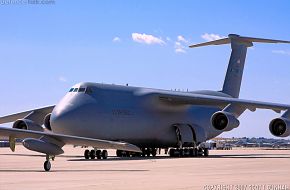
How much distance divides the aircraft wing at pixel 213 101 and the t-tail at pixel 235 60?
18.7 feet

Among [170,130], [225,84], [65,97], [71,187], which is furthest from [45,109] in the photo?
[71,187]

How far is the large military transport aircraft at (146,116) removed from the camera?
2911cm

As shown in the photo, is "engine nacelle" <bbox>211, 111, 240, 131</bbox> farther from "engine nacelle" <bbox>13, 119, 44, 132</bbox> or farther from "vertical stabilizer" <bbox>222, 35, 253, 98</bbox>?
"engine nacelle" <bbox>13, 119, 44, 132</bbox>

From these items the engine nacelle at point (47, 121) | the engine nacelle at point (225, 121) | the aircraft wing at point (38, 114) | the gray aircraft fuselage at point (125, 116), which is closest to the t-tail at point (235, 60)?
the gray aircraft fuselage at point (125, 116)

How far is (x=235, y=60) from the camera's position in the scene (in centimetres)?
3875

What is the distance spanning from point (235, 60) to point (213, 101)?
7.62 meters

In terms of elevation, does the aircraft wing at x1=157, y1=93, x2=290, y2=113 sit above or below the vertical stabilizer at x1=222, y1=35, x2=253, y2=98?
below

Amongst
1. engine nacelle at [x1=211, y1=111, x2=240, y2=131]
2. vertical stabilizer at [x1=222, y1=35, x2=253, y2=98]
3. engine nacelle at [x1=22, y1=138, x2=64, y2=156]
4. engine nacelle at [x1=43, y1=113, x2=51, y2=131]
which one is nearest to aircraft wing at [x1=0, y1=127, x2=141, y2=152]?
engine nacelle at [x1=22, y1=138, x2=64, y2=156]

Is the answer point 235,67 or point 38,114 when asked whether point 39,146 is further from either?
point 235,67

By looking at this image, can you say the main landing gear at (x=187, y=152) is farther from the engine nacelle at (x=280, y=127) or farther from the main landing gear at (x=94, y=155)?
the main landing gear at (x=94, y=155)

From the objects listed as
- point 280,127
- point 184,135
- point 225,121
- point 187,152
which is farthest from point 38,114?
point 280,127

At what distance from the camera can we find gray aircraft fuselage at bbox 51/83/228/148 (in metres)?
28.9

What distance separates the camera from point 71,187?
11648 mm

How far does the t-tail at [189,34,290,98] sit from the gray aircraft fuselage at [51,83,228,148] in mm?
2890
